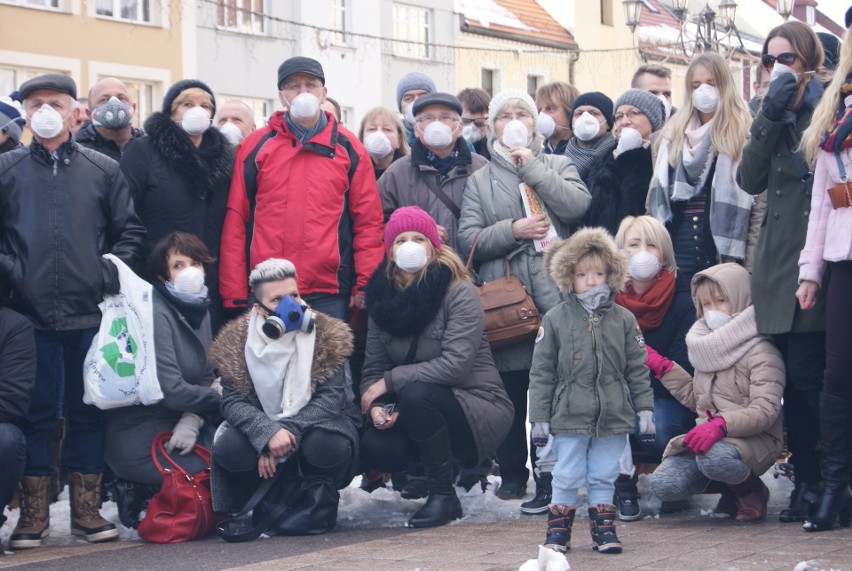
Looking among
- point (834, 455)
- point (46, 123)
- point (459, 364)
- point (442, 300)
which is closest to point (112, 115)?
point (46, 123)

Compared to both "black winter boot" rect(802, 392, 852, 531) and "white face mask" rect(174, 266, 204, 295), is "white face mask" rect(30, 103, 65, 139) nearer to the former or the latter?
"white face mask" rect(174, 266, 204, 295)

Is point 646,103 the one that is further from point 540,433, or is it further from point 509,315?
point 540,433

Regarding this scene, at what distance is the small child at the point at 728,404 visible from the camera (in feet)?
22.6

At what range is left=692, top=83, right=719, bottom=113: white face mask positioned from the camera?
7.65 metres

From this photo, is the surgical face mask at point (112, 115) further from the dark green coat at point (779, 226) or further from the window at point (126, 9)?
the window at point (126, 9)

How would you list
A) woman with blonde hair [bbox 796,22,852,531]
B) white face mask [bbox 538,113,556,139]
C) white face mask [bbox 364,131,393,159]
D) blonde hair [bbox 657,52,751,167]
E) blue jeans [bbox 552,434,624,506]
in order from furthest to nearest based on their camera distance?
white face mask [bbox 364,131,393,159] < white face mask [bbox 538,113,556,139] < blonde hair [bbox 657,52,751,167] < woman with blonde hair [bbox 796,22,852,531] < blue jeans [bbox 552,434,624,506]

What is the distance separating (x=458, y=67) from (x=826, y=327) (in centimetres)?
3133

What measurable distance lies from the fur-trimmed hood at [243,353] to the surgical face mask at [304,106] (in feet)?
4.22

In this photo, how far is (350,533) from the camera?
23.4 feet

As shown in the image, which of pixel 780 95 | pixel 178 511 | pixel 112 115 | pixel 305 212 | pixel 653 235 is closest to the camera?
pixel 780 95

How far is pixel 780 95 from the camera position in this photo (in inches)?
265

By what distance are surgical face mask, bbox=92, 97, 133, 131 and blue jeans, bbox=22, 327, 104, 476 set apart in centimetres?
152

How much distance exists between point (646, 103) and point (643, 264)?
1320mm

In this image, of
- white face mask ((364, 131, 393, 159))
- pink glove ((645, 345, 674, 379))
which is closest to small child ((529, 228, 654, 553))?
pink glove ((645, 345, 674, 379))
